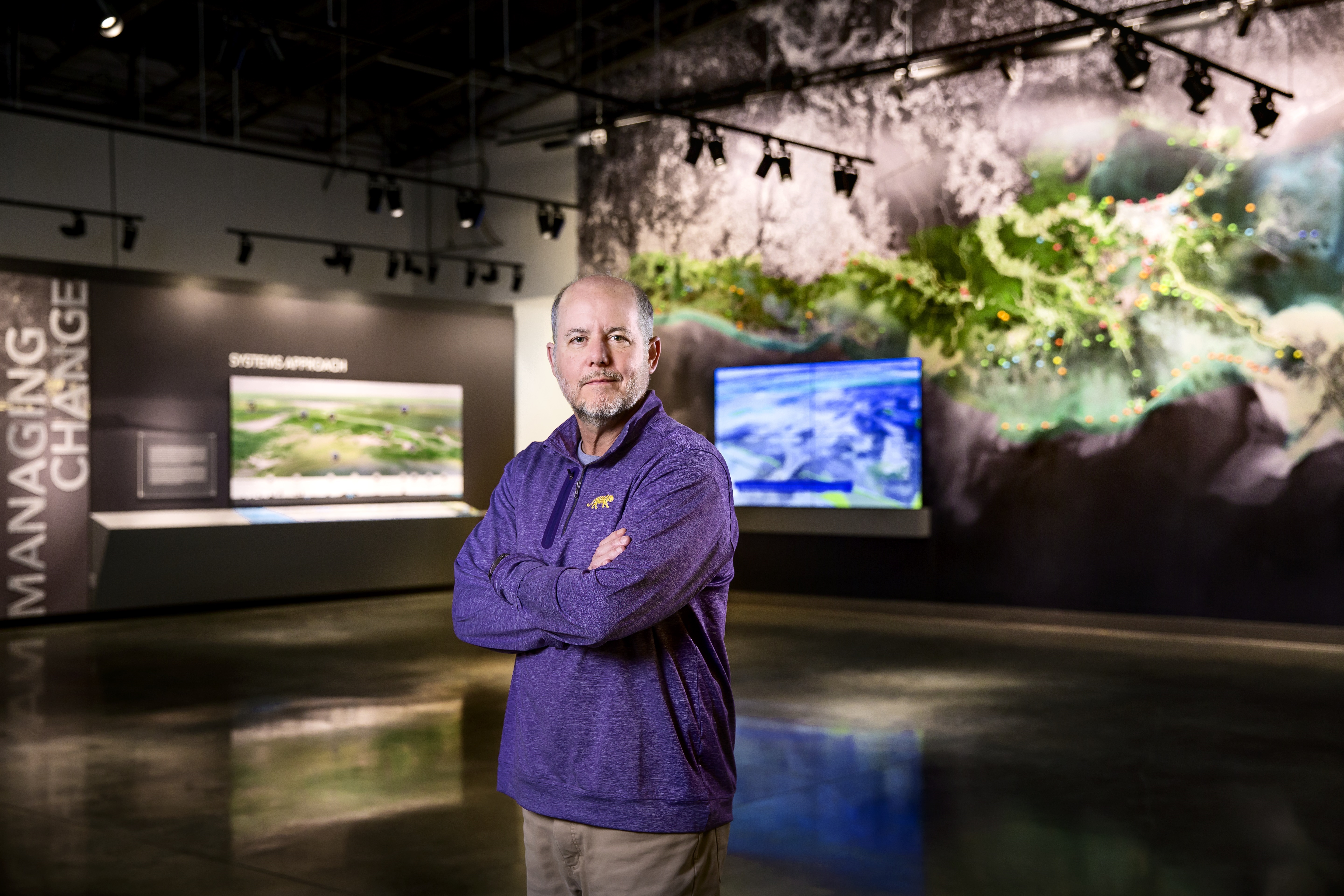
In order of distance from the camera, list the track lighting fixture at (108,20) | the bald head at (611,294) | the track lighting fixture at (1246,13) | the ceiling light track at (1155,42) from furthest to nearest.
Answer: the track lighting fixture at (1246,13) < the ceiling light track at (1155,42) < the track lighting fixture at (108,20) < the bald head at (611,294)

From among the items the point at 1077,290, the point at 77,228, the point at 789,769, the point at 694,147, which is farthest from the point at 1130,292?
the point at 77,228

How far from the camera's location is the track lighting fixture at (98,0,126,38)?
20.4 ft

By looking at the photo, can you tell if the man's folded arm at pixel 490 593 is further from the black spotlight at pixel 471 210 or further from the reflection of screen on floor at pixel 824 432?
the black spotlight at pixel 471 210

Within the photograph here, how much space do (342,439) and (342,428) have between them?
0.34 ft

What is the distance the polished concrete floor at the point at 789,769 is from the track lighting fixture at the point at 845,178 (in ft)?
10.9

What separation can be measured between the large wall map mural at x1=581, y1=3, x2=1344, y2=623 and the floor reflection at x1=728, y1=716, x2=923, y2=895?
411 centimetres

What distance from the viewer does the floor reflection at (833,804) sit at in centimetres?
367

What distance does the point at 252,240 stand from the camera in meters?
13.4

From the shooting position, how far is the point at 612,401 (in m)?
1.73

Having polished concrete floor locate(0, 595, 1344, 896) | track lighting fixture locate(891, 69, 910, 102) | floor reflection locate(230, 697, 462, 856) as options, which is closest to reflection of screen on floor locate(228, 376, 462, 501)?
polished concrete floor locate(0, 595, 1344, 896)

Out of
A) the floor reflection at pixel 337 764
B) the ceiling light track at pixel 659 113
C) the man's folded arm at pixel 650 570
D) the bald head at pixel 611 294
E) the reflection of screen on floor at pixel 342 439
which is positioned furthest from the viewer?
the reflection of screen on floor at pixel 342 439

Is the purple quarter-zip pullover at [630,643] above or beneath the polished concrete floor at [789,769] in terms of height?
above

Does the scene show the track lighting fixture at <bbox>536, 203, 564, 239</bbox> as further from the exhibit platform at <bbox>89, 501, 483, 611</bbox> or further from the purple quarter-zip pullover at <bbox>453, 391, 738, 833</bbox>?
the purple quarter-zip pullover at <bbox>453, 391, 738, 833</bbox>

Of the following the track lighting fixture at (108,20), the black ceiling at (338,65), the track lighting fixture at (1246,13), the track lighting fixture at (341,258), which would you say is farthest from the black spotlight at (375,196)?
the track lighting fixture at (1246,13)
